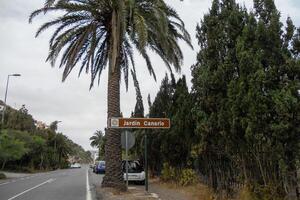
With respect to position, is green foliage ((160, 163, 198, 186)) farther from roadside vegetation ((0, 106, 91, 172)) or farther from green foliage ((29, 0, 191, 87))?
roadside vegetation ((0, 106, 91, 172))

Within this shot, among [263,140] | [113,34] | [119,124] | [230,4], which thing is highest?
[113,34]

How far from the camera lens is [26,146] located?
219 ft

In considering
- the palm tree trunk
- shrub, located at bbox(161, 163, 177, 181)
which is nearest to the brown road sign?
the palm tree trunk

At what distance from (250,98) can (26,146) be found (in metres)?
60.0

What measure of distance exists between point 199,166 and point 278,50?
991cm

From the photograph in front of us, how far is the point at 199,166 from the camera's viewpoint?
66.0 feet

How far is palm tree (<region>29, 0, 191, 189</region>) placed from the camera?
67.9 feet

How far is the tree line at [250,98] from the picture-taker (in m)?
10.5

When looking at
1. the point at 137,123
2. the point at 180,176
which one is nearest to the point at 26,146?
the point at 180,176

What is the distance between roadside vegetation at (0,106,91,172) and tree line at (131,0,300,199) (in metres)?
39.1

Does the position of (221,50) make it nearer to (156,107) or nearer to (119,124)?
(119,124)

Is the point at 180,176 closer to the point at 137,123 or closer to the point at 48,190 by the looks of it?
the point at 137,123

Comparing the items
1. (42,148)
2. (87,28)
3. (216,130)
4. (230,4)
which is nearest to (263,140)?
(216,130)

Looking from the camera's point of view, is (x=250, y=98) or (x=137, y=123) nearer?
(x=250, y=98)
